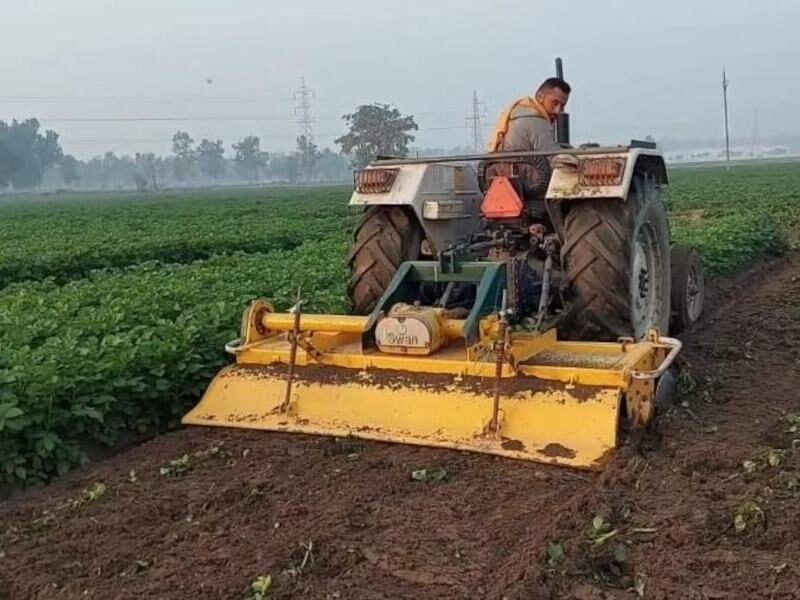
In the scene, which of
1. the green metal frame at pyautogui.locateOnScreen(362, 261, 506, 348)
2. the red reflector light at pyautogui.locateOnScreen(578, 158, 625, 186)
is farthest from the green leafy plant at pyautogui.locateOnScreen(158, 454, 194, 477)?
the red reflector light at pyautogui.locateOnScreen(578, 158, 625, 186)

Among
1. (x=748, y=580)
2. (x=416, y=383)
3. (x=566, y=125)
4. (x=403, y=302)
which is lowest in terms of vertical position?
(x=748, y=580)

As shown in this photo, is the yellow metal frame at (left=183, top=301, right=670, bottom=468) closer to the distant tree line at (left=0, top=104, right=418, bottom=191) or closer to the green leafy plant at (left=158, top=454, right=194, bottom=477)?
the green leafy plant at (left=158, top=454, right=194, bottom=477)

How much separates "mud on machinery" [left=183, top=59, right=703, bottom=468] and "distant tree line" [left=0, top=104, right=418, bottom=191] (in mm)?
79641

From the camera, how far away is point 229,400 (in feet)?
18.7

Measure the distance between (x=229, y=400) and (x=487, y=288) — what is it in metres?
1.57

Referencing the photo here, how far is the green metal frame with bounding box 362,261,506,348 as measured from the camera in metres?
5.46

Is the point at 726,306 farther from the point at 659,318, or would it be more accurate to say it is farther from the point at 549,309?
the point at 549,309

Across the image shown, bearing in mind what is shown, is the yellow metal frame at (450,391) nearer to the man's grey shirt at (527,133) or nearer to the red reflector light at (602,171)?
the red reflector light at (602,171)

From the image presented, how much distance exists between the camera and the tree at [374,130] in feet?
277

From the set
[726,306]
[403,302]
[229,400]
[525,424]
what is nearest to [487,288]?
[403,302]

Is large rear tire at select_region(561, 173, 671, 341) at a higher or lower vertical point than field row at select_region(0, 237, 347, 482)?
higher

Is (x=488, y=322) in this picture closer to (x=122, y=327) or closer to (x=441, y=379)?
(x=441, y=379)

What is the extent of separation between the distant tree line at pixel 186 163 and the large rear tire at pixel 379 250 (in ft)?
261

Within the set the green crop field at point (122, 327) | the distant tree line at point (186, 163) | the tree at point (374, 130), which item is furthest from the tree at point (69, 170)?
the green crop field at point (122, 327)
